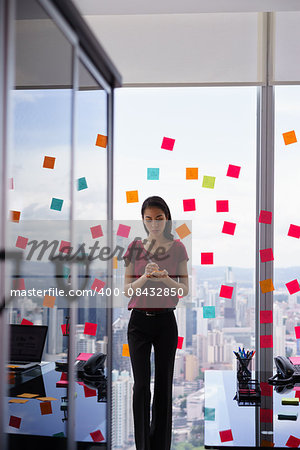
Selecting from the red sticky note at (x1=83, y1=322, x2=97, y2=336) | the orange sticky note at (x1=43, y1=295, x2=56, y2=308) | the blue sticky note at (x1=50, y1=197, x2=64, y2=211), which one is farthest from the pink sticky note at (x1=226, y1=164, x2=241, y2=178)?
the orange sticky note at (x1=43, y1=295, x2=56, y2=308)

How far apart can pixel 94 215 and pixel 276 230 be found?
1.21 metres

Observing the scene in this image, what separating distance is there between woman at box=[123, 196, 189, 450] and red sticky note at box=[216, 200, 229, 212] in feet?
2.20

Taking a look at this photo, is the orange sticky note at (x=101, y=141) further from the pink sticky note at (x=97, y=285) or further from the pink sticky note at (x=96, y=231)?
the pink sticky note at (x=97, y=285)

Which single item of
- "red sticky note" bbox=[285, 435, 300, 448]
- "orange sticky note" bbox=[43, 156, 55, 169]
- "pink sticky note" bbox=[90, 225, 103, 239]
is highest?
"orange sticky note" bbox=[43, 156, 55, 169]

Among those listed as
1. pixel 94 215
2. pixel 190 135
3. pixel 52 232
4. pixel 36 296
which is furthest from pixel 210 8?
pixel 36 296

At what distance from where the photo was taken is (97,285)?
306cm

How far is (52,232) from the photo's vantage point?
194 cm

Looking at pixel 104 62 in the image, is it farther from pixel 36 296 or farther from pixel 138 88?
pixel 36 296

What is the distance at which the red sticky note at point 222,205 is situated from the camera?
3297 mm

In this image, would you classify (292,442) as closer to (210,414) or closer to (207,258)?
(210,414)

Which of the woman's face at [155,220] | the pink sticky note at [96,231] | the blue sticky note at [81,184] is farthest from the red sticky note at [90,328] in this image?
the blue sticky note at [81,184]

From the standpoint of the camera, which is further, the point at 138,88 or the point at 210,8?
the point at 138,88

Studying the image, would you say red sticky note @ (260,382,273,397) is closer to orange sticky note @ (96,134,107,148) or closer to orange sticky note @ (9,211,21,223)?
orange sticky note @ (9,211,21,223)

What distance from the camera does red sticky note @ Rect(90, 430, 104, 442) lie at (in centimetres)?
247
